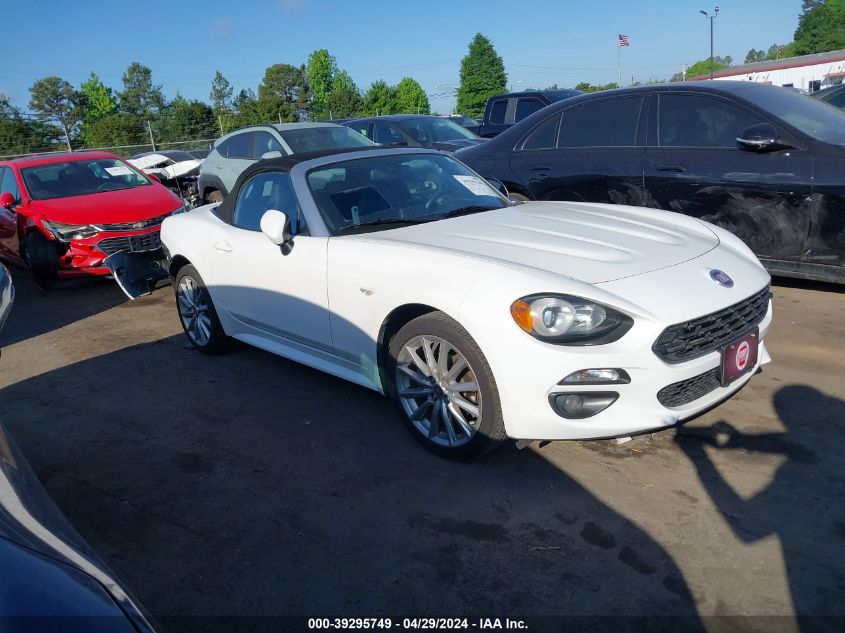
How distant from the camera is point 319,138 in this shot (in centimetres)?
979

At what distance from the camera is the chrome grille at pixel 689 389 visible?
2971 millimetres

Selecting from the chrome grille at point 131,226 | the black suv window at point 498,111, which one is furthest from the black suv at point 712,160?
the black suv window at point 498,111

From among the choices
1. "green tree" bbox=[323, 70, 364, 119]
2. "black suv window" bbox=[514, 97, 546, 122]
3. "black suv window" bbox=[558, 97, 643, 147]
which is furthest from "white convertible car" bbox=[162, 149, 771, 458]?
"green tree" bbox=[323, 70, 364, 119]

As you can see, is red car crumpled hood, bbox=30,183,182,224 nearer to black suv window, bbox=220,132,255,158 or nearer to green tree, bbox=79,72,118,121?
black suv window, bbox=220,132,255,158

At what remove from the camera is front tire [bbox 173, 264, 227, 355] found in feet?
16.7

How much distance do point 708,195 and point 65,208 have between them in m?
6.83

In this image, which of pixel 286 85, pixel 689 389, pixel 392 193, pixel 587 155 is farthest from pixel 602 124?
pixel 286 85

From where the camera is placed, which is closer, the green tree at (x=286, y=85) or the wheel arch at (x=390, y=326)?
the wheel arch at (x=390, y=326)

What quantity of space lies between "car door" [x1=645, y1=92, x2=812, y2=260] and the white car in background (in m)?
4.79

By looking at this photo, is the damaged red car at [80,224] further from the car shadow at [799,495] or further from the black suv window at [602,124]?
the car shadow at [799,495]

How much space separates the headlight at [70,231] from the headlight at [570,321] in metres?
6.45

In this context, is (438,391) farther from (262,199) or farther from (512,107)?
(512,107)

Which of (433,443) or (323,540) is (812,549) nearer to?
(433,443)

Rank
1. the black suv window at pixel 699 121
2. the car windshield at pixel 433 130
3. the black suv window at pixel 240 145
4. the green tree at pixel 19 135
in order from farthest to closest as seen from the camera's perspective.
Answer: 1. the green tree at pixel 19 135
2. the car windshield at pixel 433 130
3. the black suv window at pixel 240 145
4. the black suv window at pixel 699 121
